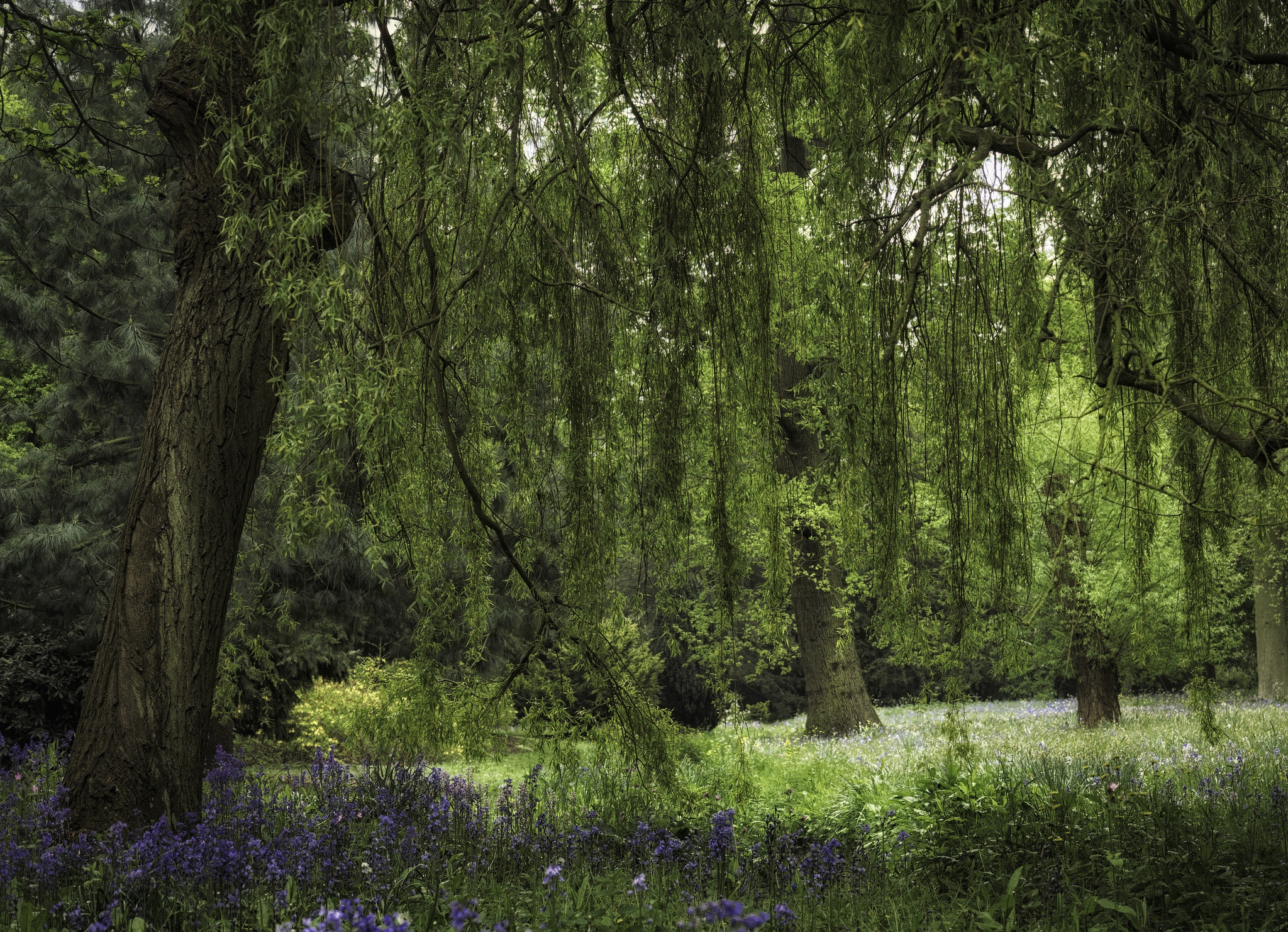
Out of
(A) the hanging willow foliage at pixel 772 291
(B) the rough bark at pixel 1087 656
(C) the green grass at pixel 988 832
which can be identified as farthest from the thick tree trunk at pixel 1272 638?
(A) the hanging willow foliage at pixel 772 291

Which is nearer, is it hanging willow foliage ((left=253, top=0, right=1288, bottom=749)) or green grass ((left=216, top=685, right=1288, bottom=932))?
hanging willow foliage ((left=253, top=0, right=1288, bottom=749))

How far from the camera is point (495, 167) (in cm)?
302

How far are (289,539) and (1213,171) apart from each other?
3.26 m

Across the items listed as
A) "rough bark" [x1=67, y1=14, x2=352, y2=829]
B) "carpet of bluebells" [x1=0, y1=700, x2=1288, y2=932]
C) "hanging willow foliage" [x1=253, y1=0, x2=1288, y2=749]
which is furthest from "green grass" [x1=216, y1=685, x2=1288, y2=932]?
"rough bark" [x1=67, y1=14, x2=352, y2=829]

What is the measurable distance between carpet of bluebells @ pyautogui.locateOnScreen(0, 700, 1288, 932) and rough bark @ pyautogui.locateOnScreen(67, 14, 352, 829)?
0.25 metres

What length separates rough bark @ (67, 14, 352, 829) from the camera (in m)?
3.59

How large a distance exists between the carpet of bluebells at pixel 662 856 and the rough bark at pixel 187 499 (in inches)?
9.9

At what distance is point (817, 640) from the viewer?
11.6 metres

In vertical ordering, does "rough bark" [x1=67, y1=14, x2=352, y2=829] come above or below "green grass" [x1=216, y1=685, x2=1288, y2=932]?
above

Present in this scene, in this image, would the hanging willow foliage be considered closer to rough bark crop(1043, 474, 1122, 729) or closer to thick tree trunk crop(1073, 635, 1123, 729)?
rough bark crop(1043, 474, 1122, 729)

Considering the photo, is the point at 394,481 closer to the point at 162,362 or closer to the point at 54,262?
the point at 162,362

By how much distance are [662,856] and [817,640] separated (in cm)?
793

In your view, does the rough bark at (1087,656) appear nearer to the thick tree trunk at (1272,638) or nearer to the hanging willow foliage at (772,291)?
the thick tree trunk at (1272,638)

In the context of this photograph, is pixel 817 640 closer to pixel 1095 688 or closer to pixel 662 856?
pixel 1095 688
